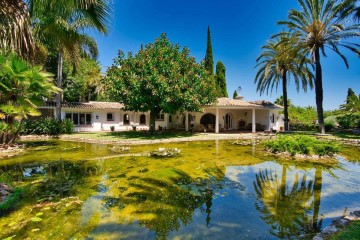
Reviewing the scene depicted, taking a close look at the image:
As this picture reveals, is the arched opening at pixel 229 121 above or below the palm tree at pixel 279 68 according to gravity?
below

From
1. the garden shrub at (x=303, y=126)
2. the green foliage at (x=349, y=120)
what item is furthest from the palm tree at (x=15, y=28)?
the garden shrub at (x=303, y=126)

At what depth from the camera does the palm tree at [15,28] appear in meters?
4.97

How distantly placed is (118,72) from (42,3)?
14473 mm

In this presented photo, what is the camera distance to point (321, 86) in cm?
2059

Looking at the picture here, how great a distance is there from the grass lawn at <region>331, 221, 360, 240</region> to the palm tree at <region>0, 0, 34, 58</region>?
7614 mm

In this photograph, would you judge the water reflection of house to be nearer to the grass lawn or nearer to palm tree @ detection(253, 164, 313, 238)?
palm tree @ detection(253, 164, 313, 238)

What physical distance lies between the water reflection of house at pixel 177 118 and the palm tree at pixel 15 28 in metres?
20.1

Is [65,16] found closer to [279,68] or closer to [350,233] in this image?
[350,233]

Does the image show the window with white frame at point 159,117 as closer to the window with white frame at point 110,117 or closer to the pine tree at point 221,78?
the window with white frame at point 110,117

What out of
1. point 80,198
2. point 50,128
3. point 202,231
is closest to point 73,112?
point 50,128

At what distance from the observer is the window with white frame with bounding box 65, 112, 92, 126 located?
26203mm

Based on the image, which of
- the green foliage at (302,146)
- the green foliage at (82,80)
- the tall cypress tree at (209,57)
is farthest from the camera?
the tall cypress tree at (209,57)

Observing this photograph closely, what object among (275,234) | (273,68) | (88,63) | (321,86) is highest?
(88,63)

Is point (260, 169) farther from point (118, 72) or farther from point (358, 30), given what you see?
point (358, 30)
